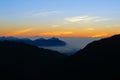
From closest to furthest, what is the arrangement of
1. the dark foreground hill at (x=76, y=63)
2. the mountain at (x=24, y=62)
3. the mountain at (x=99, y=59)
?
the mountain at (x=99, y=59), the dark foreground hill at (x=76, y=63), the mountain at (x=24, y=62)

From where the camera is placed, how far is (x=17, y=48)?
533 ft

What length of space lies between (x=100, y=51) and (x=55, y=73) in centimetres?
1999

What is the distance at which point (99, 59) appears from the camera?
98688 millimetres

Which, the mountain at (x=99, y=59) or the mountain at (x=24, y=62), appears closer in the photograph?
the mountain at (x=99, y=59)

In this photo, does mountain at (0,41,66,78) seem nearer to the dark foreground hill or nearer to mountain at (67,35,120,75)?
the dark foreground hill

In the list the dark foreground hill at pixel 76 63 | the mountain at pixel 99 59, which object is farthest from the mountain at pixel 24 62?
the mountain at pixel 99 59

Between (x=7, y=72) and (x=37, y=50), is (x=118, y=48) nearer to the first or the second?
(x=7, y=72)

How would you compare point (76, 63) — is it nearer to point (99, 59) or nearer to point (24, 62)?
point (99, 59)

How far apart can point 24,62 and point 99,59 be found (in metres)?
52.0

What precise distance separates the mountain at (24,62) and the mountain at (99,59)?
27.1ft

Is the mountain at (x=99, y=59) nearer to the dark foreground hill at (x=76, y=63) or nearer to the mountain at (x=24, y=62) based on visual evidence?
the dark foreground hill at (x=76, y=63)

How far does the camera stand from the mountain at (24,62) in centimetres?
11460

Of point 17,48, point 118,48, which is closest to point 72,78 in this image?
point 118,48

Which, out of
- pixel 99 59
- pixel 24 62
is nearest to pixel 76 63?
pixel 99 59
